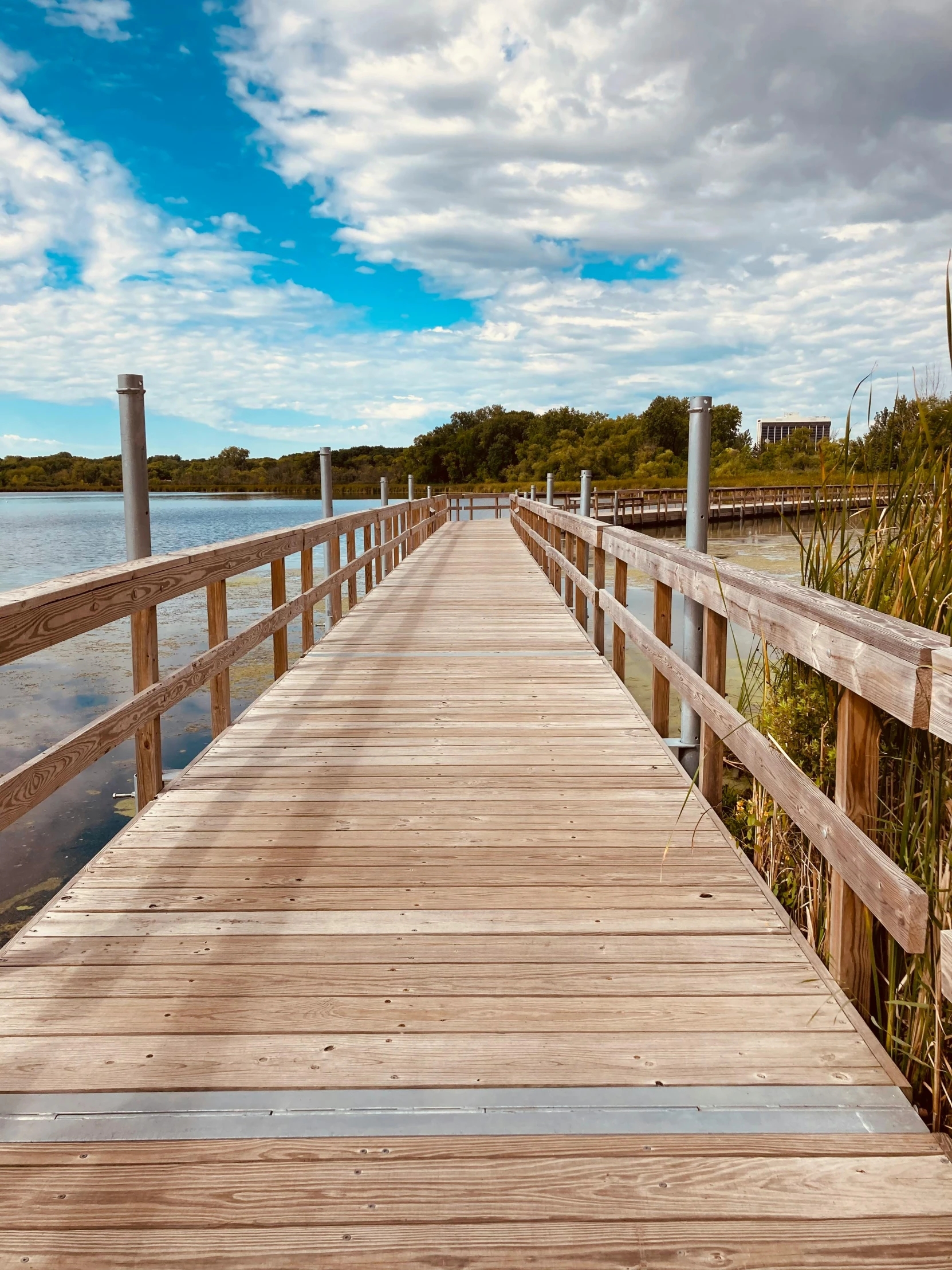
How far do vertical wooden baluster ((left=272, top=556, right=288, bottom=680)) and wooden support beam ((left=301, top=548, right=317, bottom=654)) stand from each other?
0.44m

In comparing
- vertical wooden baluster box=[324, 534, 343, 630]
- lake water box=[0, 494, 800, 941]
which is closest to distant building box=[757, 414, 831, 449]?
lake water box=[0, 494, 800, 941]

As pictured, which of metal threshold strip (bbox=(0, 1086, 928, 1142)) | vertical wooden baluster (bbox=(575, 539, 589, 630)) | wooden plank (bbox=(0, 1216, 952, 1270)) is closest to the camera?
wooden plank (bbox=(0, 1216, 952, 1270))

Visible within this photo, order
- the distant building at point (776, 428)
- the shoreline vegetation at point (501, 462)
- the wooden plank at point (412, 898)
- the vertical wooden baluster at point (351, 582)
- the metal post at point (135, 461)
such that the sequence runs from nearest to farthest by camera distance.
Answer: the wooden plank at point (412, 898), the metal post at point (135, 461), the vertical wooden baluster at point (351, 582), the shoreline vegetation at point (501, 462), the distant building at point (776, 428)

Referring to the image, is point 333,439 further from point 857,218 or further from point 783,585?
point 857,218

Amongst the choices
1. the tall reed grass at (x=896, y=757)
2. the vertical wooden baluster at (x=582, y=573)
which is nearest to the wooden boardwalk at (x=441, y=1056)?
the tall reed grass at (x=896, y=757)

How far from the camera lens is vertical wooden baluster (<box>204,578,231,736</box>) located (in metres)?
3.74

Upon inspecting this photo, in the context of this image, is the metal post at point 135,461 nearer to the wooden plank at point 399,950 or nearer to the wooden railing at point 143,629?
the wooden railing at point 143,629

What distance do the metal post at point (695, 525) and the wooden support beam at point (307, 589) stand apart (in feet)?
7.79

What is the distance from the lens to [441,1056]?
5.40 ft

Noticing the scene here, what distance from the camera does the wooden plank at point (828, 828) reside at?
4.87 feet

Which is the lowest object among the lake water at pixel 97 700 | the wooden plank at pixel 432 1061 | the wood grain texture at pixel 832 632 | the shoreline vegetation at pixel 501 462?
the lake water at pixel 97 700

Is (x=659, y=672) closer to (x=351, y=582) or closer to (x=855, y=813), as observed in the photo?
(x=855, y=813)

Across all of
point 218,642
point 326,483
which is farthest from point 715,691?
point 326,483

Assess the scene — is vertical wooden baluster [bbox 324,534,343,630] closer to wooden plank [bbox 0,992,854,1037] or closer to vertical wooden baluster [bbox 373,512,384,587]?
vertical wooden baluster [bbox 373,512,384,587]
